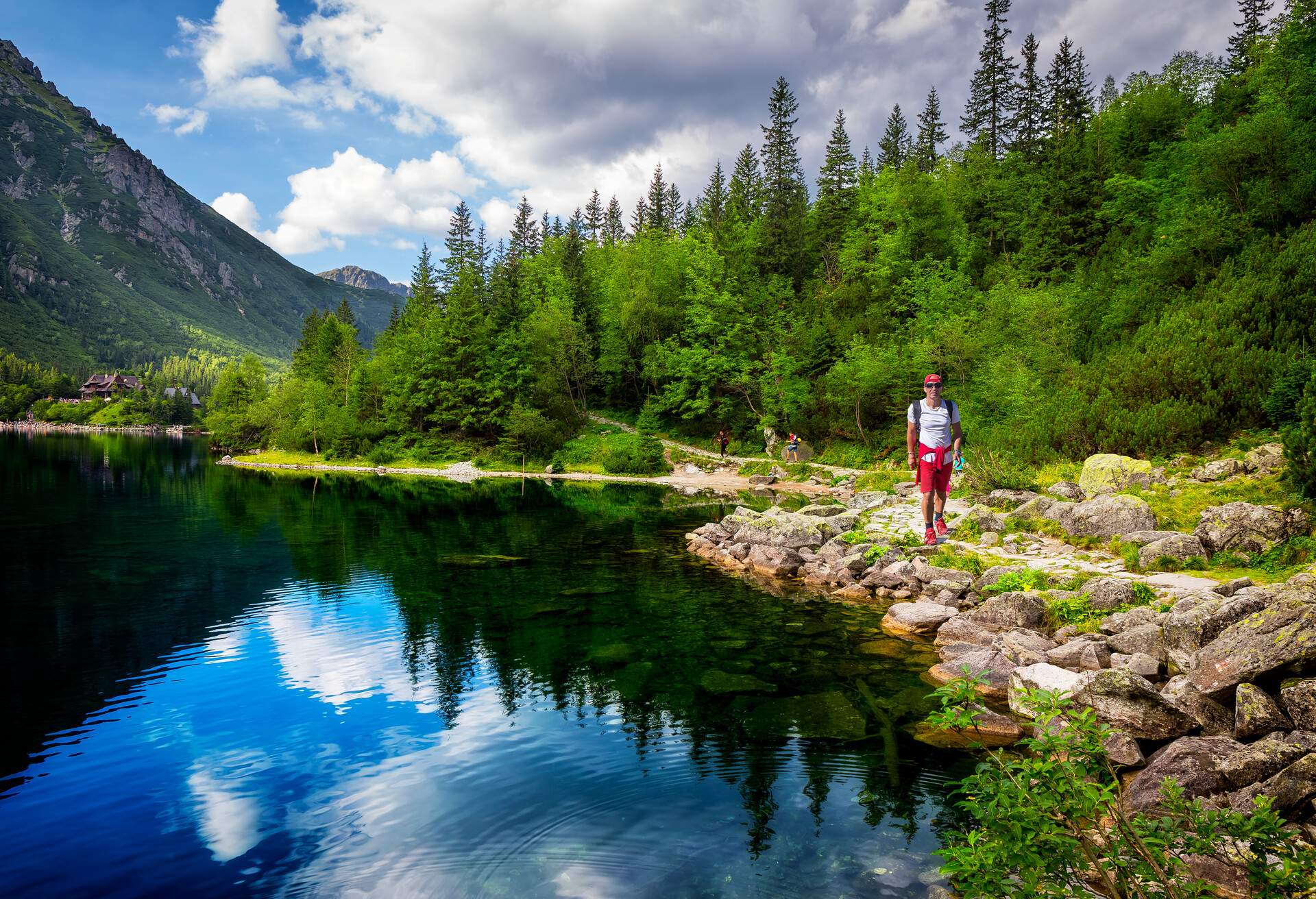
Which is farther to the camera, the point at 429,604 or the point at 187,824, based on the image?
the point at 429,604

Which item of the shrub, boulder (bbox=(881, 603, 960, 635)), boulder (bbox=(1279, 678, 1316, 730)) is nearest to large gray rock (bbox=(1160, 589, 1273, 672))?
boulder (bbox=(1279, 678, 1316, 730))

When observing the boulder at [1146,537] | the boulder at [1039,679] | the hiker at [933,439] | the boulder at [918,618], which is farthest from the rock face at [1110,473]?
the boulder at [1039,679]

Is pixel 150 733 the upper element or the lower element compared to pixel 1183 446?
lower

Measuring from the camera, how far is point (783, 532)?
18750 millimetres

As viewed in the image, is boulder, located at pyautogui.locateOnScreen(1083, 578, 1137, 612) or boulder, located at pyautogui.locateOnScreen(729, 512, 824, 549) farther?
boulder, located at pyautogui.locateOnScreen(729, 512, 824, 549)

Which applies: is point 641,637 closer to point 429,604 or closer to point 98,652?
point 429,604

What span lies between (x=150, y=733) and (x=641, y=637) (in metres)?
6.91

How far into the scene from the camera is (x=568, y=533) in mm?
22516

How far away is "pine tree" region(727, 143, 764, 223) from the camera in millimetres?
63156

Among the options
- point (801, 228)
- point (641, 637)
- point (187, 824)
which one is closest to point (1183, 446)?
point (641, 637)

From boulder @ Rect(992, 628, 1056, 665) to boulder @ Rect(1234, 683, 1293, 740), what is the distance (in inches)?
110

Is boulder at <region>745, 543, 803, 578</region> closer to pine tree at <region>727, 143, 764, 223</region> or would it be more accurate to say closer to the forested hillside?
the forested hillside

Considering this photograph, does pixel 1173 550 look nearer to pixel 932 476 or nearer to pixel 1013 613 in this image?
pixel 1013 613

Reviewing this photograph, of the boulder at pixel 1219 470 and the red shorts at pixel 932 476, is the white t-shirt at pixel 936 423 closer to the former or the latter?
the red shorts at pixel 932 476
